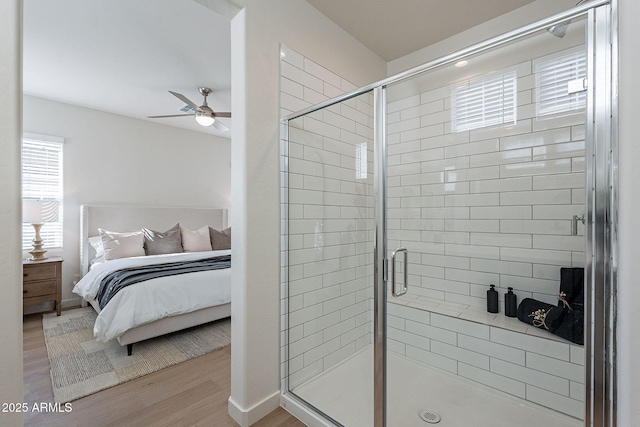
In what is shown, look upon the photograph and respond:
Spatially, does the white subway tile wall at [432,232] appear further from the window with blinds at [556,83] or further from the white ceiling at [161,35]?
the white ceiling at [161,35]

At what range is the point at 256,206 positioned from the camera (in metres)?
1.75

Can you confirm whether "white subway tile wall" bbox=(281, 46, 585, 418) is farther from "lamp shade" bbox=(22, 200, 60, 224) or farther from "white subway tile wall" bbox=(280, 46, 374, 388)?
"lamp shade" bbox=(22, 200, 60, 224)

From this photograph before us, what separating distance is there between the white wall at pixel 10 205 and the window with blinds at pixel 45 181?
3.43m

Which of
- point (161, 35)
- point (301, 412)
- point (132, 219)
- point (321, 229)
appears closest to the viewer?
point (301, 412)

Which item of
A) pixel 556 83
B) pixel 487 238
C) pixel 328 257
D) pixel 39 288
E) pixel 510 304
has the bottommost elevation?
pixel 39 288

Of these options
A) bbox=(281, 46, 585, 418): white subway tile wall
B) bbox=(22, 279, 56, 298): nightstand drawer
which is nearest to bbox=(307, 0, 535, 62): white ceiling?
bbox=(281, 46, 585, 418): white subway tile wall

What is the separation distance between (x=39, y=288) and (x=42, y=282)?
7cm

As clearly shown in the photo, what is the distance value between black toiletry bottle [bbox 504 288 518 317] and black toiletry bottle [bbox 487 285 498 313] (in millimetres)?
58

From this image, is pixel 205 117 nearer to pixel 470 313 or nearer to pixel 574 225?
pixel 470 313

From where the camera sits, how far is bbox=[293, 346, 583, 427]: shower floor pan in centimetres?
163

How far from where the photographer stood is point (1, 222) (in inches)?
39.0

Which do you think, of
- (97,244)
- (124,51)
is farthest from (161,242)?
(124,51)

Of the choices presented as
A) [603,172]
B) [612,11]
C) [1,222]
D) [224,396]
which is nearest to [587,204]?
[603,172]

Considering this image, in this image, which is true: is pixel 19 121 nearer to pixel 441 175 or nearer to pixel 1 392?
pixel 1 392
